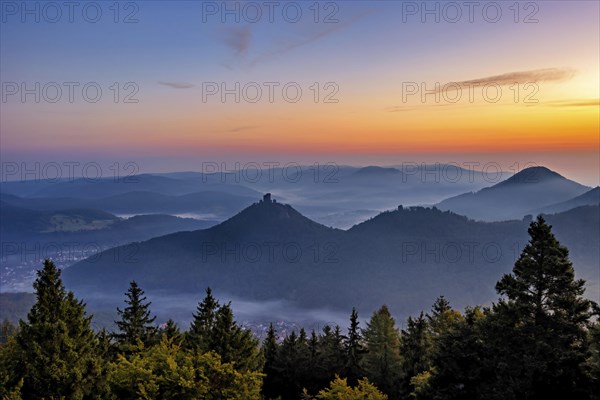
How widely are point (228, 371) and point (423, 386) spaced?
15.4m

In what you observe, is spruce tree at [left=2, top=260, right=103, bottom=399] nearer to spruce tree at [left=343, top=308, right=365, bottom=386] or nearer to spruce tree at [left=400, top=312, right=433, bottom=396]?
spruce tree at [left=343, top=308, right=365, bottom=386]

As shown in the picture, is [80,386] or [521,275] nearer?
[80,386]

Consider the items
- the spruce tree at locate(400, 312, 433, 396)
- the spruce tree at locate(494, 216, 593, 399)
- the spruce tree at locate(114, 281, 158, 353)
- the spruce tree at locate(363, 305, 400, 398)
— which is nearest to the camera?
the spruce tree at locate(494, 216, 593, 399)

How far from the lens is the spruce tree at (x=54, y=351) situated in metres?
24.5

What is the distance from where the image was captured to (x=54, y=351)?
25.2m

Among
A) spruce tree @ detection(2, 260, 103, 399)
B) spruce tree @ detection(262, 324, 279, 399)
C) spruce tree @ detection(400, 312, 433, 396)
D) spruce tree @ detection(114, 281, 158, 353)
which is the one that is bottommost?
spruce tree @ detection(262, 324, 279, 399)

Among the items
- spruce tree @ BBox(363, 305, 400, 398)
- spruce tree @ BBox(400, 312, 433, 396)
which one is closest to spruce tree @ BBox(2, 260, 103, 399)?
spruce tree @ BBox(363, 305, 400, 398)

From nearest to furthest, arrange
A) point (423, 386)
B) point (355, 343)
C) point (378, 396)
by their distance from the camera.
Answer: point (378, 396) → point (423, 386) → point (355, 343)

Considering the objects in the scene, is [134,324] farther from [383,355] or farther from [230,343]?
[383,355]

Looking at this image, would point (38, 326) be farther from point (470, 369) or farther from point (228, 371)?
point (470, 369)

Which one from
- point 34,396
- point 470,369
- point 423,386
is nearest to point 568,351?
point 470,369

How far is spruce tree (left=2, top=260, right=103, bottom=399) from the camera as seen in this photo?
80.4 feet

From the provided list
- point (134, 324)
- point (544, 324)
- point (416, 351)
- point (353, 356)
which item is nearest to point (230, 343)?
point (134, 324)

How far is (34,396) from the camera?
24.4 metres
